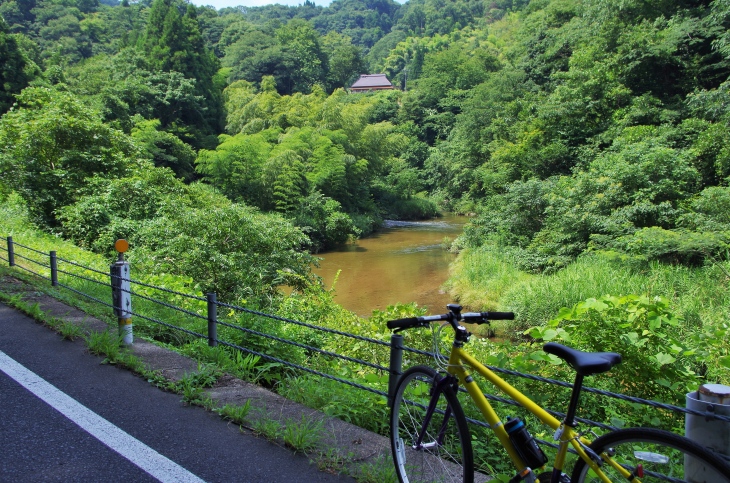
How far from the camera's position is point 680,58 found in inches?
754

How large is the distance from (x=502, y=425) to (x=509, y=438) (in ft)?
0.24

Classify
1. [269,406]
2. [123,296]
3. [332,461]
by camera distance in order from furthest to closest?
[123,296] → [269,406] → [332,461]

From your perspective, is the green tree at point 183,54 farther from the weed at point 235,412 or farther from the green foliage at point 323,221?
the weed at point 235,412

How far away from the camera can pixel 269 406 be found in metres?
3.98

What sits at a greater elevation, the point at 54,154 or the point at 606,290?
the point at 54,154

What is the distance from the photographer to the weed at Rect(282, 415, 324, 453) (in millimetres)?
3318

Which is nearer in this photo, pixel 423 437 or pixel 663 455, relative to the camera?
pixel 663 455

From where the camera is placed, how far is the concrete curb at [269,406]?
10.8ft

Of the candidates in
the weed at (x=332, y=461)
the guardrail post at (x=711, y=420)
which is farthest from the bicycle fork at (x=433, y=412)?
the guardrail post at (x=711, y=420)

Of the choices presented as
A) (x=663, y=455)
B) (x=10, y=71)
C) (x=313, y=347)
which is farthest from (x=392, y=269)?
(x=10, y=71)

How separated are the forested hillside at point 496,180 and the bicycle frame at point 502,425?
2.30 m

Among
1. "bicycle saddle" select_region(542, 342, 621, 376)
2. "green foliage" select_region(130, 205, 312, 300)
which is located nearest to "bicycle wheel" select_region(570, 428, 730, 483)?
"bicycle saddle" select_region(542, 342, 621, 376)

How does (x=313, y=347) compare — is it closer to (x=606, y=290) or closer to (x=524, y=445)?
(x=524, y=445)

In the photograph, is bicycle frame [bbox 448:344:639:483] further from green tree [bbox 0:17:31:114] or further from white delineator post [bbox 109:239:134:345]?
green tree [bbox 0:17:31:114]
